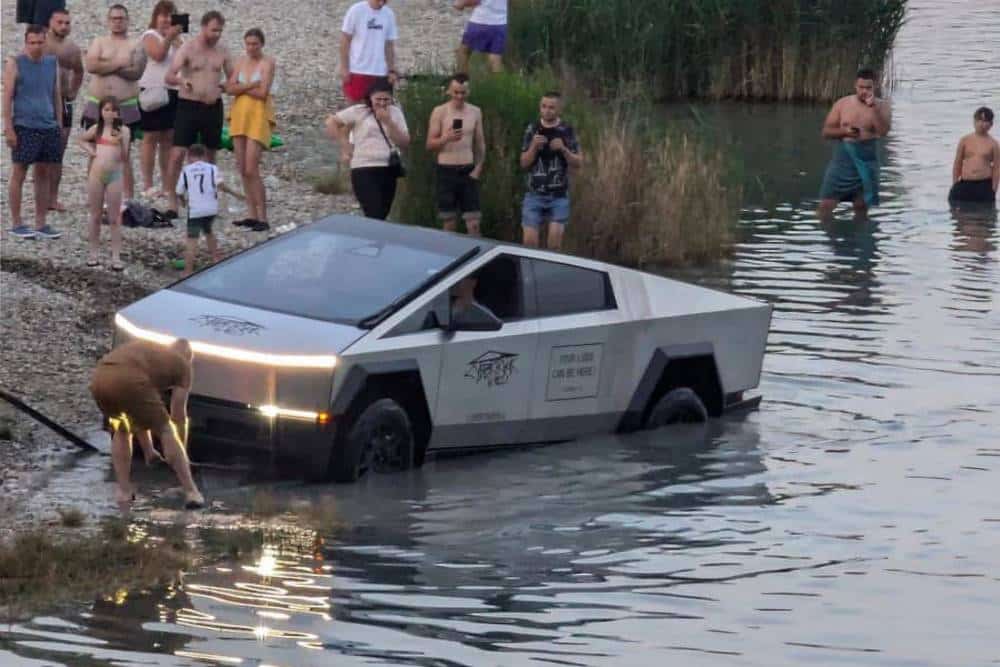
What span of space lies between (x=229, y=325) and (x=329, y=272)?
91 centimetres

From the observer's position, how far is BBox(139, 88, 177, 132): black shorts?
2044 centimetres

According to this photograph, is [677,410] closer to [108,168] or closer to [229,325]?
[229,325]

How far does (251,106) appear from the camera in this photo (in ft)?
66.3

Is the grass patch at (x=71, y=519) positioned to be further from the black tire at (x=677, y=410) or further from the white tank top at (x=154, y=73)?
the white tank top at (x=154, y=73)

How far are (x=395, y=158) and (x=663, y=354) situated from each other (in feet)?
15.4

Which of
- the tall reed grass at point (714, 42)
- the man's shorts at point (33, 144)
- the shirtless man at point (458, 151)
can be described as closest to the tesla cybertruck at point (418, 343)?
the shirtless man at point (458, 151)

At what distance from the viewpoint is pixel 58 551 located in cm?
1084

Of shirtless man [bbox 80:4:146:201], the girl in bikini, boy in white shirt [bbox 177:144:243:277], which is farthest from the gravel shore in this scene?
shirtless man [bbox 80:4:146:201]

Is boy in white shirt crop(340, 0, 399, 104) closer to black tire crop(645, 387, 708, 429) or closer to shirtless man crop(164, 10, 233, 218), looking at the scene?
shirtless man crop(164, 10, 233, 218)

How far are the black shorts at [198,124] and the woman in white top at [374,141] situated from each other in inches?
56.1

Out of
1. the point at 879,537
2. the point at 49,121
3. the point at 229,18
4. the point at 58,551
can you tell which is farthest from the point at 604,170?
the point at 229,18

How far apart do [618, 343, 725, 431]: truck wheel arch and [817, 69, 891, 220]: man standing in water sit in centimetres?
960

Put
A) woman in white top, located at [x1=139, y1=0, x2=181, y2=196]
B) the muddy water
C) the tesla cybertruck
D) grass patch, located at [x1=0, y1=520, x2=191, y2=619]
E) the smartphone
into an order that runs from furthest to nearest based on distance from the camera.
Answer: the smartphone → woman in white top, located at [x1=139, y1=0, x2=181, y2=196] → the tesla cybertruck → grass patch, located at [x1=0, y1=520, x2=191, y2=619] → the muddy water

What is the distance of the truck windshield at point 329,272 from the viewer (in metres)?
13.2
